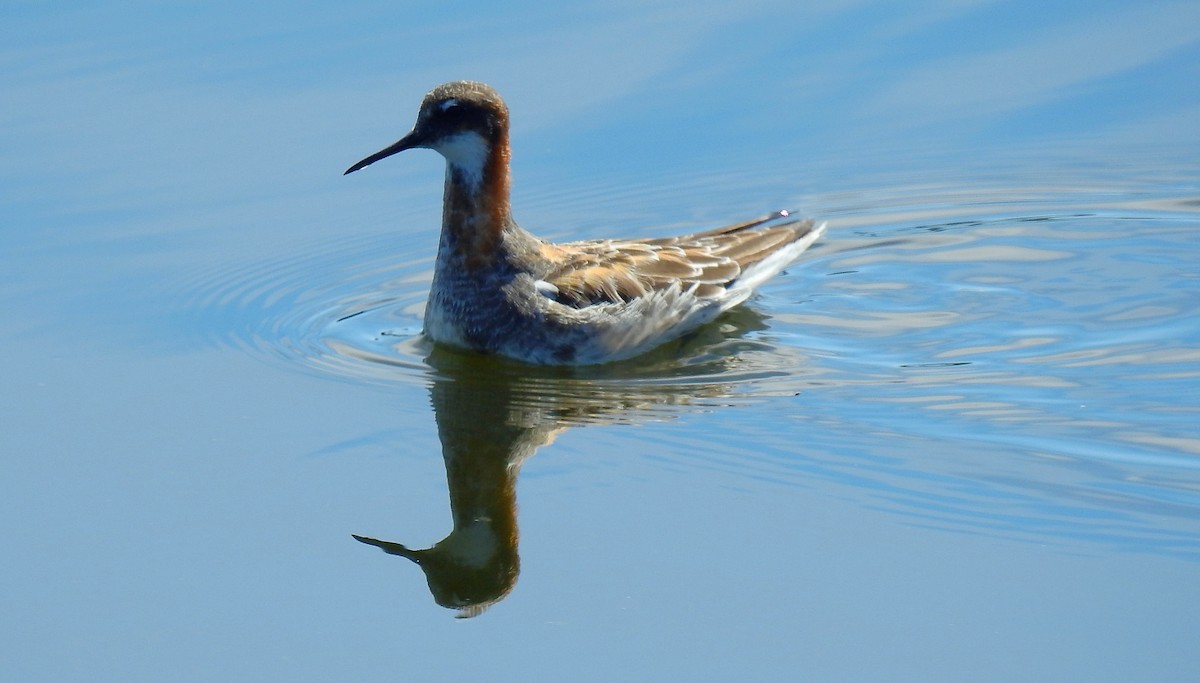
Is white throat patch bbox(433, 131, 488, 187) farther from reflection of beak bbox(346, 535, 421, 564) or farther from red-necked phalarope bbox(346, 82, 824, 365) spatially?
reflection of beak bbox(346, 535, 421, 564)

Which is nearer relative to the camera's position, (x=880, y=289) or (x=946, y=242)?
(x=880, y=289)

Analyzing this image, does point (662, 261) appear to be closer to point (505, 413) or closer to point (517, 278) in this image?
point (517, 278)

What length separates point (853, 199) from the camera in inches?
486

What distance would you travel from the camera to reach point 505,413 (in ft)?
29.5

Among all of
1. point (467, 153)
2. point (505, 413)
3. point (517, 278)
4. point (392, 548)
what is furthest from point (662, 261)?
point (392, 548)

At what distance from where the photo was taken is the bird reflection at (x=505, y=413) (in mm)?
7234

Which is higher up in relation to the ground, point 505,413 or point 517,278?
point 517,278

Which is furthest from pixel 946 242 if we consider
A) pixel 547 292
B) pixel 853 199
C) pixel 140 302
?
pixel 140 302

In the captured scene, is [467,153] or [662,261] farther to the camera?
[662,261]

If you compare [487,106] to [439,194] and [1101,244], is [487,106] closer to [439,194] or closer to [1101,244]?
[439,194]

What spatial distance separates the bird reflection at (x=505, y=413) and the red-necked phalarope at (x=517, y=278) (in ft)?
0.47

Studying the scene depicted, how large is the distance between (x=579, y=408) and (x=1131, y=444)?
284 cm

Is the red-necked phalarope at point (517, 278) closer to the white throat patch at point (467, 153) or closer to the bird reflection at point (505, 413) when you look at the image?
the white throat patch at point (467, 153)

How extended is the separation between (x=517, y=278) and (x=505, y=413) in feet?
4.62
